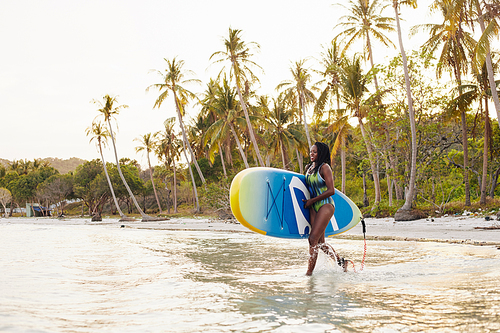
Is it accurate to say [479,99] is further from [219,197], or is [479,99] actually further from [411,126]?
[219,197]

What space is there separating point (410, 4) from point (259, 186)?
13405 millimetres

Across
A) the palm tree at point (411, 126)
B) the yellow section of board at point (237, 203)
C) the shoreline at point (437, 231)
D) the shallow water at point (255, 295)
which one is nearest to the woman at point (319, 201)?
the shallow water at point (255, 295)

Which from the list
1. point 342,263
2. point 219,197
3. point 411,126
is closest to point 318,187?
point 342,263

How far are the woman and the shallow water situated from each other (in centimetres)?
24

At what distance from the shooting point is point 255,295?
3143 millimetres

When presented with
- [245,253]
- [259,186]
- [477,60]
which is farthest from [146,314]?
[477,60]

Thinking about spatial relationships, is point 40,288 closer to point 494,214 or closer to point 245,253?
point 245,253

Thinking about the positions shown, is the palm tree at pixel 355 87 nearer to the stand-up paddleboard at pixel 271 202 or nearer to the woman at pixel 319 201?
the stand-up paddleboard at pixel 271 202

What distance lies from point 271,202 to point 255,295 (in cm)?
200

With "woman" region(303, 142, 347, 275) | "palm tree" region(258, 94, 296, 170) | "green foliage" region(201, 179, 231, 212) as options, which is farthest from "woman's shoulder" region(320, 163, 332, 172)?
"palm tree" region(258, 94, 296, 170)

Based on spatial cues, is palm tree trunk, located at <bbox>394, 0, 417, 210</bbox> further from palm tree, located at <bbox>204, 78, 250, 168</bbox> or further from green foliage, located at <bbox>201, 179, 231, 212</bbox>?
palm tree, located at <bbox>204, 78, 250, 168</bbox>

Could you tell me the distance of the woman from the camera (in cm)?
409

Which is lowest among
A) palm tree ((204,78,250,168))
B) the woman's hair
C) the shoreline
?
the shoreline

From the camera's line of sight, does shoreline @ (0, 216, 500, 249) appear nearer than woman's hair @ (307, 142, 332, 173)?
No
